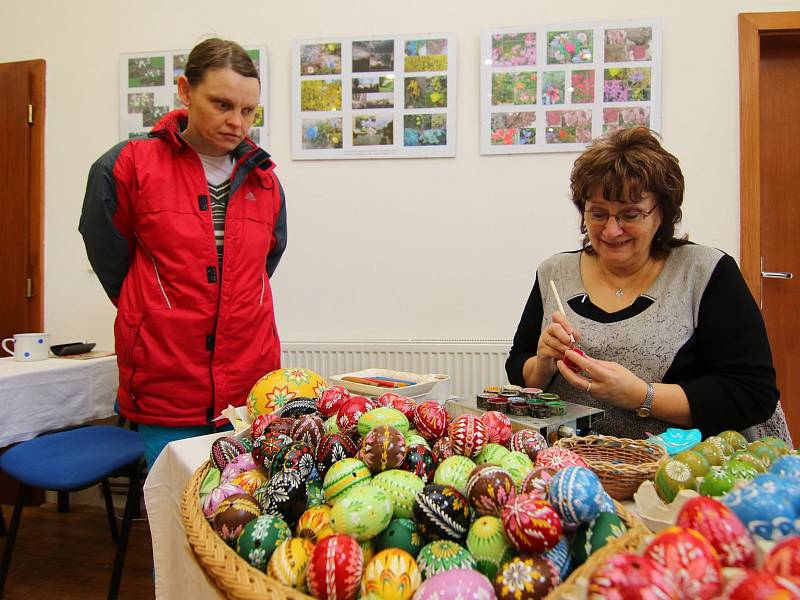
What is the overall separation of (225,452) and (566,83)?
243cm

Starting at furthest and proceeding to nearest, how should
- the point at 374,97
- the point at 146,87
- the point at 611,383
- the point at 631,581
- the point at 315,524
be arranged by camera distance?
the point at 146,87, the point at 374,97, the point at 611,383, the point at 315,524, the point at 631,581

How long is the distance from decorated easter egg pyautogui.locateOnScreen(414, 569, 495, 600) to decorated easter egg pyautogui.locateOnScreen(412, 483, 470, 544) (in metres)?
0.09

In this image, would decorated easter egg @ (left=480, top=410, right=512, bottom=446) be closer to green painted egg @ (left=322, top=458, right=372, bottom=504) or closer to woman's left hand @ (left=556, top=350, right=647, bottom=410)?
green painted egg @ (left=322, top=458, right=372, bottom=504)

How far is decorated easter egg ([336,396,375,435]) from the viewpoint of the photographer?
3.03 ft

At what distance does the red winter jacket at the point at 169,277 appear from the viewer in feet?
5.01

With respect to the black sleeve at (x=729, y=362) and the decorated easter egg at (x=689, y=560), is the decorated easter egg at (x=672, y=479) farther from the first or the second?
the black sleeve at (x=729, y=362)

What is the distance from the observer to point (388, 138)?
2.79 m

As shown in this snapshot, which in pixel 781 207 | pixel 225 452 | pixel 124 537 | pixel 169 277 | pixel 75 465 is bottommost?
pixel 124 537

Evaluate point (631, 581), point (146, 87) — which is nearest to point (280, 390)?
point (631, 581)

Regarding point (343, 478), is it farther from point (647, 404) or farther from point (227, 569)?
point (647, 404)

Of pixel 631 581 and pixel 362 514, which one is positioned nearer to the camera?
pixel 631 581

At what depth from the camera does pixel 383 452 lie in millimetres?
776

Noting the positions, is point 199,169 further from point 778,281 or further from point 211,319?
point 778,281

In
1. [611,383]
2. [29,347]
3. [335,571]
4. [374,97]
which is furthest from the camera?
[374,97]
